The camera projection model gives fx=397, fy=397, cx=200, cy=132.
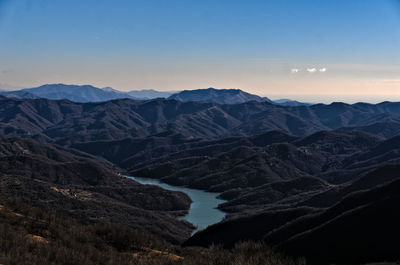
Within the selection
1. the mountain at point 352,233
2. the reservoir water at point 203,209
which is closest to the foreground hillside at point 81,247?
the mountain at point 352,233

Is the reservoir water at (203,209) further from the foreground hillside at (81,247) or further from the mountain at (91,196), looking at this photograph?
the foreground hillside at (81,247)

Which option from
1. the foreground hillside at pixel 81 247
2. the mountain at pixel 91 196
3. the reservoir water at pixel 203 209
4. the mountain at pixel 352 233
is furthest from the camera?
the reservoir water at pixel 203 209

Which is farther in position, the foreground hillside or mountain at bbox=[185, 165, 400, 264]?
mountain at bbox=[185, 165, 400, 264]

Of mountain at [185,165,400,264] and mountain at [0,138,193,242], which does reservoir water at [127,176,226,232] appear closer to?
mountain at [0,138,193,242]

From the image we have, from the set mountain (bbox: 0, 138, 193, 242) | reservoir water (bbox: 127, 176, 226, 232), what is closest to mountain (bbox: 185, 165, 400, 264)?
mountain (bbox: 0, 138, 193, 242)

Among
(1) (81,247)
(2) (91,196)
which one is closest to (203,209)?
(2) (91,196)

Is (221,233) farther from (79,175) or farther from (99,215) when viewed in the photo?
(79,175)

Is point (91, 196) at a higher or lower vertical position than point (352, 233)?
lower

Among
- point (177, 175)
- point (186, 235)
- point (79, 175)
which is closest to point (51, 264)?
point (186, 235)

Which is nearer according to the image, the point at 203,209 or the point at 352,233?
the point at 352,233

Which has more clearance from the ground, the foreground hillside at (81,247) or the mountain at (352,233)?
the foreground hillside at (81,247)

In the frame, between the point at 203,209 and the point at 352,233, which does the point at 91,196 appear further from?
the point at 352,233
